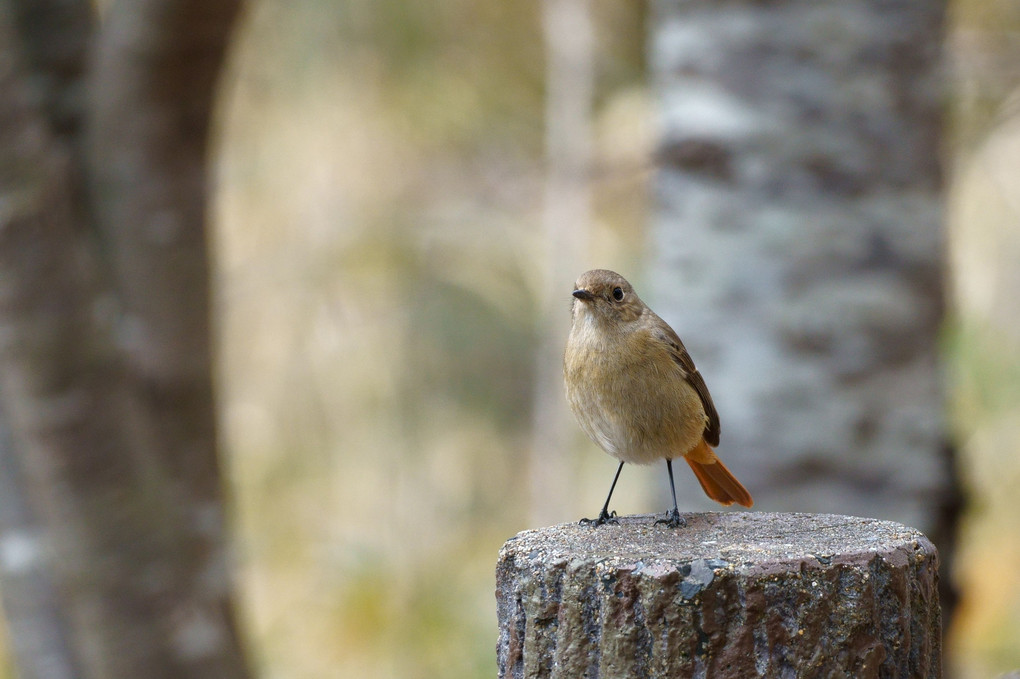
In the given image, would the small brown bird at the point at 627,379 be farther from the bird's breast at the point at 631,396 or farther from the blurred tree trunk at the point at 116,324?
the blurred tree trunk at the point at 116,324

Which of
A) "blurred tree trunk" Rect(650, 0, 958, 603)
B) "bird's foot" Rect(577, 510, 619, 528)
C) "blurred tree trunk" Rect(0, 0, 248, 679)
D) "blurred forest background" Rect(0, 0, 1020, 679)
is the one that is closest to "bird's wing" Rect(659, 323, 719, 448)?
"bird's foot" Rect(577, 510, 619, 528)

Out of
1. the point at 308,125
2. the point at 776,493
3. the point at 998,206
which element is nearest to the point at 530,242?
the point at 308,125

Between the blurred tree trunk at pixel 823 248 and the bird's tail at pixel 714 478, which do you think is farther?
the blurred tree trunk at pixel 823 248

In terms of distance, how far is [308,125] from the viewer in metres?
9.05

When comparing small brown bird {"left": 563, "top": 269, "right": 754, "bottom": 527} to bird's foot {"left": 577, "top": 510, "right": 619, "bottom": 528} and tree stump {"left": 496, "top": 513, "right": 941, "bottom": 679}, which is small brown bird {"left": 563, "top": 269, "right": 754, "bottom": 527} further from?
tree stump {"left": 496, "top": 513, "right": 941, "bottom": 679}

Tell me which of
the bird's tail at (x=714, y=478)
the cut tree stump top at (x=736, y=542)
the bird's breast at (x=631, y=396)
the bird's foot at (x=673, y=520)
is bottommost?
the cut tree stump top at (x=736, y=542)

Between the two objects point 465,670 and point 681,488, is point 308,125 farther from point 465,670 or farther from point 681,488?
point 681,488

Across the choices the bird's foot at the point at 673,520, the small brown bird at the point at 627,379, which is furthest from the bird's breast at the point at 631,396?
the bird's foot at the point at 673,520

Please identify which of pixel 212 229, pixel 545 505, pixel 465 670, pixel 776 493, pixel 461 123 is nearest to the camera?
pixel 776 493

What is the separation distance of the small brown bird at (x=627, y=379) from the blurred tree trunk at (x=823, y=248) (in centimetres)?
117

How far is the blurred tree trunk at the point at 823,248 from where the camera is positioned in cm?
361

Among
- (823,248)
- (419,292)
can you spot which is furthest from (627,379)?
(419,292)

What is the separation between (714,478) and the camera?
267 centimetres

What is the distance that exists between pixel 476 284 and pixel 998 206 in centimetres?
459
